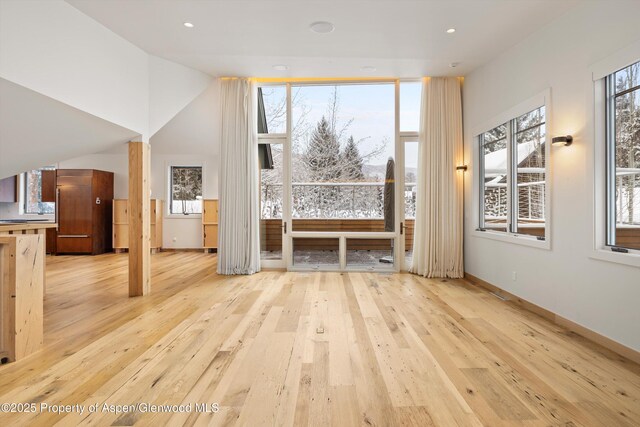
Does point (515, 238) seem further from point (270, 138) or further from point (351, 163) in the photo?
point (270, 138)

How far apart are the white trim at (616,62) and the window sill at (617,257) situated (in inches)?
52.8

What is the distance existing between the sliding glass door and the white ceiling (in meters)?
0.77

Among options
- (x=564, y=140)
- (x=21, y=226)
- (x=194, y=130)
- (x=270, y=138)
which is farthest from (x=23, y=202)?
(x=564, y=140)

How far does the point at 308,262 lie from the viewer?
18.4 ft

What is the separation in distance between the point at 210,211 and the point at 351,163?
3.74m

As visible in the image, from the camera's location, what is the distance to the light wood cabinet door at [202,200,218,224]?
7.77 metres

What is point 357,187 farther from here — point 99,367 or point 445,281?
point 99,367

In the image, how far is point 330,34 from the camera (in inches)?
148

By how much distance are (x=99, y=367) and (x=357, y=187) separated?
4.14 meters

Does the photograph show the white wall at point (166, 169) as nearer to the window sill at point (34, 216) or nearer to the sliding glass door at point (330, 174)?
the window sill at point (34, 216)

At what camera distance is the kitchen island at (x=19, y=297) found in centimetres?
235

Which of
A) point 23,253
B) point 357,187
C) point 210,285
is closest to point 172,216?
point 210,285

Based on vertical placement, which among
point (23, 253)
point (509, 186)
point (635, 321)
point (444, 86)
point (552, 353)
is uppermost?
point (444, 86)

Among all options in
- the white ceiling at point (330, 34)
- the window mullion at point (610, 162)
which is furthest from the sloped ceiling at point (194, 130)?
the window mullion at point (610, 162)
